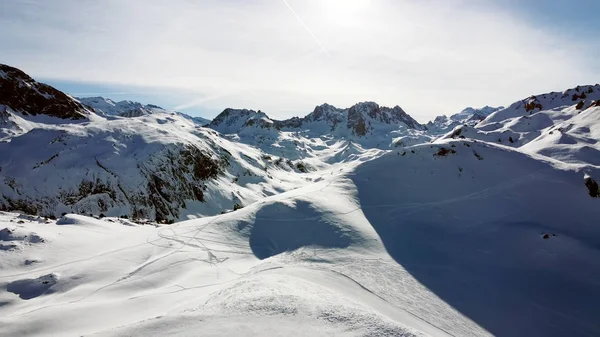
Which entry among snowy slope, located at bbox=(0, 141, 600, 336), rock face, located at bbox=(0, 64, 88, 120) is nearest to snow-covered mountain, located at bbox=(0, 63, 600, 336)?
snowy slope, located at bbox=(0, 141, 600, 336)

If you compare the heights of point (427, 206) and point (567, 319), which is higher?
point (427, 206)

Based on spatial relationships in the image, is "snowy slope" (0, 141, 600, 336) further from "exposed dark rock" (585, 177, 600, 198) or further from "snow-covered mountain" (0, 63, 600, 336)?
"exposed dark rock" (585, 177, 600, 198)

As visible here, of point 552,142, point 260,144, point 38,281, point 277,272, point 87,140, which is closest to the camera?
point 38,281

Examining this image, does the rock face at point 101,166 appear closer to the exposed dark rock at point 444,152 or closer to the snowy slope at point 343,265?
the snowy slope at point 343,265

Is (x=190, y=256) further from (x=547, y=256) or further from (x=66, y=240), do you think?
(x=547, y=256)

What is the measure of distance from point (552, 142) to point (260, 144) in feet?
521

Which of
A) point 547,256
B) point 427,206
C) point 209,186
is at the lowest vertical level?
point 209,186

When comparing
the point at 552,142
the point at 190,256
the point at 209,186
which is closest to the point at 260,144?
the point at 209,186

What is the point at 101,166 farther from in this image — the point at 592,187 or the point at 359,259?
the point at 592,187

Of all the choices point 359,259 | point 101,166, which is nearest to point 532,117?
point 359,259

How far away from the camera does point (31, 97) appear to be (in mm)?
81562

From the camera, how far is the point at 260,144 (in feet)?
617

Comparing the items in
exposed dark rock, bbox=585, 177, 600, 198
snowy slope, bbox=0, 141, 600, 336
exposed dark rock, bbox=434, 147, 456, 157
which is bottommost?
snowy slope, bbox=0, 141, 600, 336

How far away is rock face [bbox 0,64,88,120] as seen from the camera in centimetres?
7719
